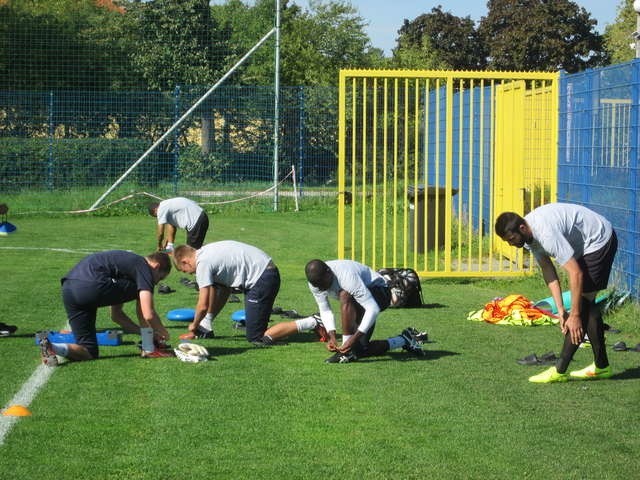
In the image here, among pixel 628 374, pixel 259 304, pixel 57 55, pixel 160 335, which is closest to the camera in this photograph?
pixel 628 374

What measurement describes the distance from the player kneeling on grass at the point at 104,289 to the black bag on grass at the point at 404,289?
438 cm

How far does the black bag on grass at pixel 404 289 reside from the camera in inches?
555

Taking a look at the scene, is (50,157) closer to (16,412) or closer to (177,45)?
(177,45)

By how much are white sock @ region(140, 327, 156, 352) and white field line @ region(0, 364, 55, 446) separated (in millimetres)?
912

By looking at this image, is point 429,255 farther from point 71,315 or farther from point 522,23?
point 522,23

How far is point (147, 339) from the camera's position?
1044 centimetres

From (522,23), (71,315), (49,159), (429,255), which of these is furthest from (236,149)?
(522,23)

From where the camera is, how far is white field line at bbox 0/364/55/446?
7.82m

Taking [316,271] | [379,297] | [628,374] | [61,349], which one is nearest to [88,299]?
[61,349]

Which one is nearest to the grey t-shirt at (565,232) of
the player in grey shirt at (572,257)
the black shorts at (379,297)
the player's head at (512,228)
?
the player in grey shirt at (572,257)

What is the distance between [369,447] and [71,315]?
4084 mm

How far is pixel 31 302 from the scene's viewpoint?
14.0 m

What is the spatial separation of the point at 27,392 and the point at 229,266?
2.92 m

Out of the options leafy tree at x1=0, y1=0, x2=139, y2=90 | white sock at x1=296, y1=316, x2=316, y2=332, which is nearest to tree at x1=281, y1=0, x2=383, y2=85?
leafy tree at x1=0, y1=0, x2=139, y2=90
